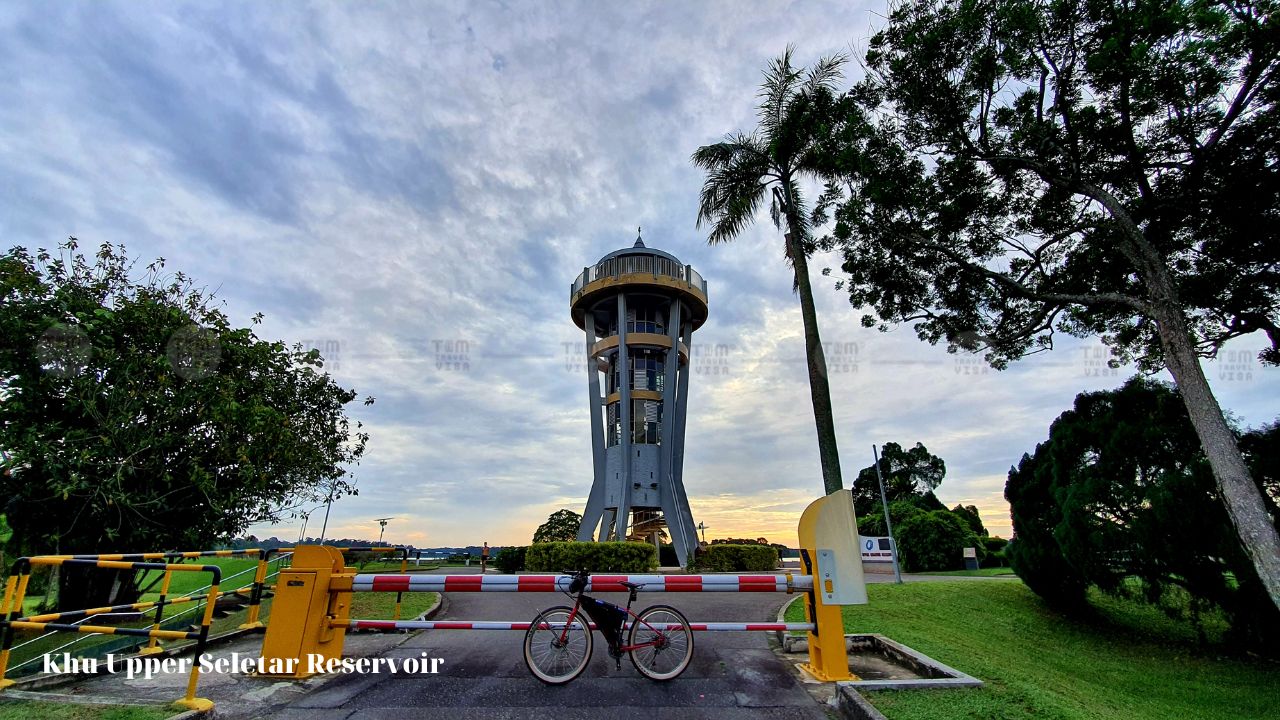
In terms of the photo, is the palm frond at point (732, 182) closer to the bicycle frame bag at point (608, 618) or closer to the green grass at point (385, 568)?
the bicycle frame bag at point (608, 618)

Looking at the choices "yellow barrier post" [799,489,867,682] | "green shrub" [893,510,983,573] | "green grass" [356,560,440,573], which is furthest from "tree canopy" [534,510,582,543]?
"yellow barrier post" [799,489,867,682]

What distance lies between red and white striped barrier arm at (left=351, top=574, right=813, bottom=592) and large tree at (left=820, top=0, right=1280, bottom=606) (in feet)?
25.7

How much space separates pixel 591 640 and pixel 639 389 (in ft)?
81.8

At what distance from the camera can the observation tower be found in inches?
1133

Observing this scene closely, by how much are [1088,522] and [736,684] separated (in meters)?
9.19

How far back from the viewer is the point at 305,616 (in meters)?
6.00

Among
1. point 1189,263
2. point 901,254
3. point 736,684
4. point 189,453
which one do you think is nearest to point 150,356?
point 189,453

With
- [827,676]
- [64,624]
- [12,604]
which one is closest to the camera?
[64,624]

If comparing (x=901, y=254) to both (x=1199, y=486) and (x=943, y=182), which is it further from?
(x=1199, y=486)

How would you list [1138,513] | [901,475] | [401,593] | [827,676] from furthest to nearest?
[901,475], [401,593], [1138,513], [827,676]

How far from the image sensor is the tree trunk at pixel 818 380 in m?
10.8

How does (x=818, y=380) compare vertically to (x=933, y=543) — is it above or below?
above

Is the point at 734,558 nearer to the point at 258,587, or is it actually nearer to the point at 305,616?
the point at 258,587

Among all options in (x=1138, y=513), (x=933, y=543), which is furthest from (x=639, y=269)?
(x=1138, y=513)
